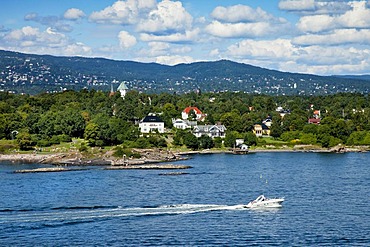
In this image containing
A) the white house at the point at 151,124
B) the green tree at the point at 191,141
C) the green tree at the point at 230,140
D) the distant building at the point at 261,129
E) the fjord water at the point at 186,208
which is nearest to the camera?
the fjord water at the point at 186,208

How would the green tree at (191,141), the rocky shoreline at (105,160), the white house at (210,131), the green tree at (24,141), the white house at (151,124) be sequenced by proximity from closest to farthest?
the rocky shoreline at (105,160) < the green tree at (24,141) < the green tree at (191,141) < the white house at (151,124) < the white house at (210,131)

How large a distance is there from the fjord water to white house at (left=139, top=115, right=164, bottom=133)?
2759cm

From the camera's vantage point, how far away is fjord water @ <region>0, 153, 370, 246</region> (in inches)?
1153

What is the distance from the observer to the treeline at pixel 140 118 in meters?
74.7

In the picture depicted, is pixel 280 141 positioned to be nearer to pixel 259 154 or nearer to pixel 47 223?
pixel 259 154

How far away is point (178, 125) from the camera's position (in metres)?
89.1

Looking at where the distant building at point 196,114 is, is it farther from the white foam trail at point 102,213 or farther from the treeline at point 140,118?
the white foam trail at point 102,213

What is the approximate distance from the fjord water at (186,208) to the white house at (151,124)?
90.5 ft

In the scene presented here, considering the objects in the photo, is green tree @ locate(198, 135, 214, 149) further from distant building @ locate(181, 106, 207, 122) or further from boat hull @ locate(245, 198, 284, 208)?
boat hull @ locate(245, 198, 284, 208)

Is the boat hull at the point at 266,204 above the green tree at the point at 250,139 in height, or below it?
below

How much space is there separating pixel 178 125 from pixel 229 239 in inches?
2379

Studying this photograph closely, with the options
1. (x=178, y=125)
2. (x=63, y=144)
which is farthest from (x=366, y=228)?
(x=178, y=125)

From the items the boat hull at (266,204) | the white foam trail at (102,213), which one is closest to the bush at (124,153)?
the white foam trail at (102,213)

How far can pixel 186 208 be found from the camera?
35594 millimetres
